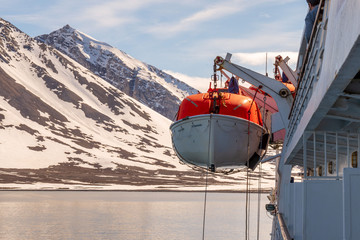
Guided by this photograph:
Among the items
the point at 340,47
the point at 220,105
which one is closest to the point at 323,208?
the point at 340,47

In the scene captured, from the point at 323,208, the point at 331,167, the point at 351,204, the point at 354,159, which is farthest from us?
the point at 331,167

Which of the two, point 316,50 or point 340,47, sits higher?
point 316,50

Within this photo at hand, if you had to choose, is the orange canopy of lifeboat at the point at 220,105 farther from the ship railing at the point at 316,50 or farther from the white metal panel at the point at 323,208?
the white metal panel at the point at 323,208

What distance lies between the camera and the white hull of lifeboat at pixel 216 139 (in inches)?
897

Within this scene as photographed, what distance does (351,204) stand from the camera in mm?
8227

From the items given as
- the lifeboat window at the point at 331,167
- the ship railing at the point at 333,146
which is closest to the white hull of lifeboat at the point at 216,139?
the lifeboat window at the point at 331,167

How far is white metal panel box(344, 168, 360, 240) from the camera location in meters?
8.02

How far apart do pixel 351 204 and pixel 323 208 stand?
7.05 feet

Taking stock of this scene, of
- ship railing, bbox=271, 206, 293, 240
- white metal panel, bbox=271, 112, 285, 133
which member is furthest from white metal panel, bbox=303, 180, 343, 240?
white metal panel, bbox=271, 112, 285, 133

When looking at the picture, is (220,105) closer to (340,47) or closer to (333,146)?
(333,146)

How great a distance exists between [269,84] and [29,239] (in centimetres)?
3473

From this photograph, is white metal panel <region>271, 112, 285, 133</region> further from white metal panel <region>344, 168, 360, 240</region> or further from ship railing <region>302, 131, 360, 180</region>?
white metal panel <region>344, 168, 360, 240</region>

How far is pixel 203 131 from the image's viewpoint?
22.9m

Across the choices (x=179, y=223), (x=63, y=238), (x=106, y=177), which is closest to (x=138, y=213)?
(x=179, y=223)
